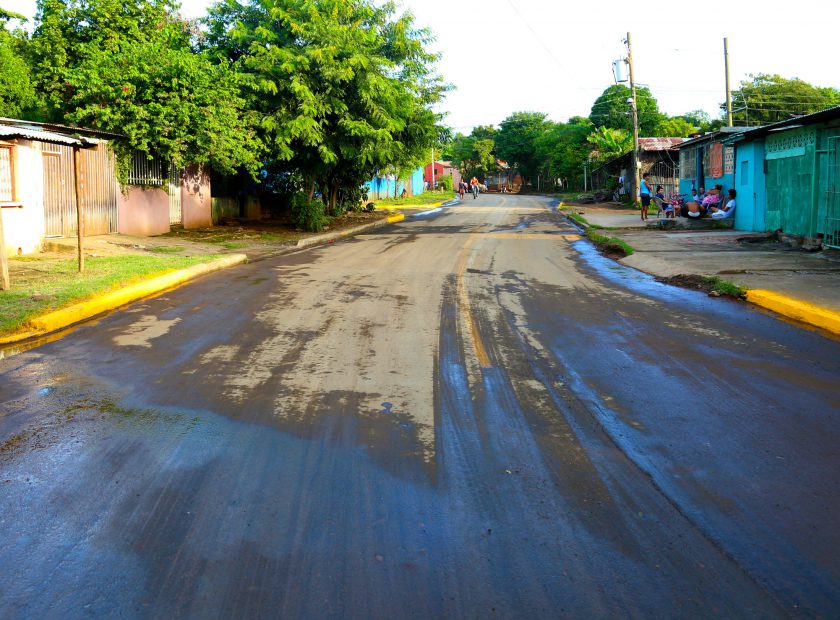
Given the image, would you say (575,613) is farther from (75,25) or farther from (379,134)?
(75,25)

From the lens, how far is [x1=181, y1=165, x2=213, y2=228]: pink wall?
22.8 m

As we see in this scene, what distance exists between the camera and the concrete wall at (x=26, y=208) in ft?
45.9

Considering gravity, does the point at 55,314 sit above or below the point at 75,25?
below

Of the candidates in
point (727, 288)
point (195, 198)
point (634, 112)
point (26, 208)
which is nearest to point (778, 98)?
point (634, 112)

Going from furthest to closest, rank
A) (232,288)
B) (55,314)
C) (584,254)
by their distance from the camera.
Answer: (584,254) < (232,288) < (55,314)

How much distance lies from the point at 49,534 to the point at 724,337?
688 centimetres

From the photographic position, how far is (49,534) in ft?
11.8

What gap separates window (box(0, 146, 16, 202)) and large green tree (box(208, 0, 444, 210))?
24.3ft

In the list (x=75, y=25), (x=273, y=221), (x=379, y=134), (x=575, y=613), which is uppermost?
(x=75, y=25)

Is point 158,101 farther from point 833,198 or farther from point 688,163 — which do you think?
point 688,163

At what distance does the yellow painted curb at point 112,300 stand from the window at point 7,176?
4067mm

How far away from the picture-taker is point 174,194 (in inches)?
873

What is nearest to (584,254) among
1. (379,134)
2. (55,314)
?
(379,134)

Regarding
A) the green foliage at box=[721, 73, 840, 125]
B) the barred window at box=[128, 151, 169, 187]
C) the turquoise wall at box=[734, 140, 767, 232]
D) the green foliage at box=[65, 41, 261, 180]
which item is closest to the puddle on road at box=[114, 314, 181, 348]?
the green foliage at box=[65, 41, 261, 180]
